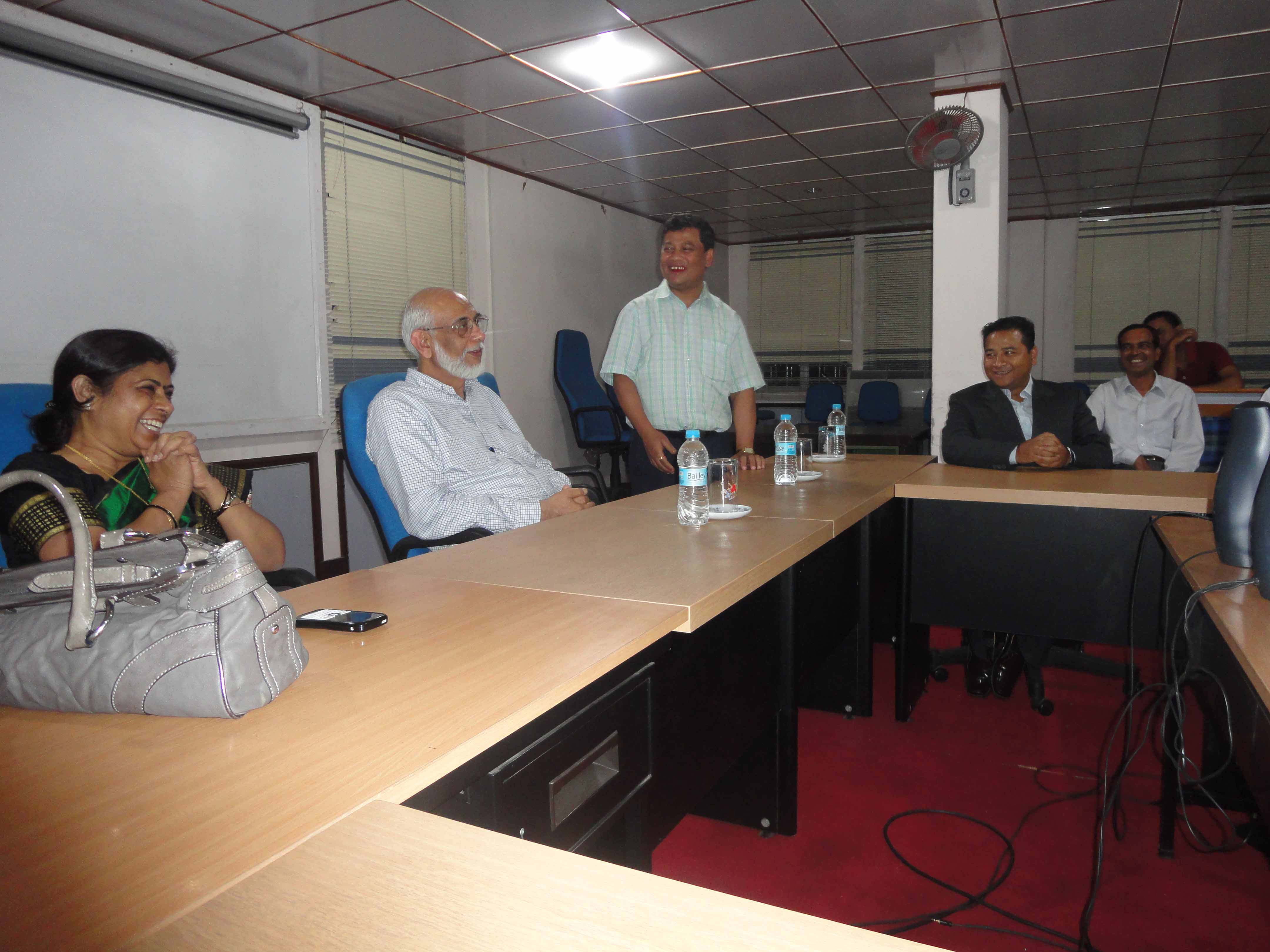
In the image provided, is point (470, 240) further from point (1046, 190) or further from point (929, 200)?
point (1046, 190)

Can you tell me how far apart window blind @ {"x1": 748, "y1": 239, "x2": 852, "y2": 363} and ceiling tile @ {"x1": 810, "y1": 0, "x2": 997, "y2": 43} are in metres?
4.95

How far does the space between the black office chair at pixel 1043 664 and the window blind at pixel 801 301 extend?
18.8ft

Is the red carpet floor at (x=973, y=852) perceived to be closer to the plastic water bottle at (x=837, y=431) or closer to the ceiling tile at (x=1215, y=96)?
the plastic water bottle at (x=837, y=431)

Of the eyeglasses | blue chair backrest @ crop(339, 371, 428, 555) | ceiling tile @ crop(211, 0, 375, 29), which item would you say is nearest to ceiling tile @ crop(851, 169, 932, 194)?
ceiling tile @ crop(211, 0, 375, 29)

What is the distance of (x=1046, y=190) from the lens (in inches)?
249

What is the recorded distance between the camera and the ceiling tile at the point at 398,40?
3.18 meters

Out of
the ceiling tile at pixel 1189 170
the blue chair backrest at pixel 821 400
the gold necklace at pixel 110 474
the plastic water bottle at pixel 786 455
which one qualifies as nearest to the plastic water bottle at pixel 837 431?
the plastic water bottle at pixel 786 455

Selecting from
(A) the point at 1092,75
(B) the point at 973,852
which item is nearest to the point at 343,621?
(B) the point at 973,852

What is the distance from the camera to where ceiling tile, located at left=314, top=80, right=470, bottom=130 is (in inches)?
156

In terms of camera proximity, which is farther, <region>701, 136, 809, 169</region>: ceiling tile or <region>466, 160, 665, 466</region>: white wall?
<region>466, 160, 665, 466</region>: white wall

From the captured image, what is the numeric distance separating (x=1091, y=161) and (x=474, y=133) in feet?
13.3

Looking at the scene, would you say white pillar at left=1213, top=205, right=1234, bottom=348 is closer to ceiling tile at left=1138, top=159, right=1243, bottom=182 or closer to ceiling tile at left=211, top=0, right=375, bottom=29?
ceiling tile at left=1138, top=159, right=1243, bottom=182

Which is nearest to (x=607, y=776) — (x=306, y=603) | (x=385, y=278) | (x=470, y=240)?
(x=306, y=603)

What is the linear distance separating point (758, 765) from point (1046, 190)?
19.7 ft
